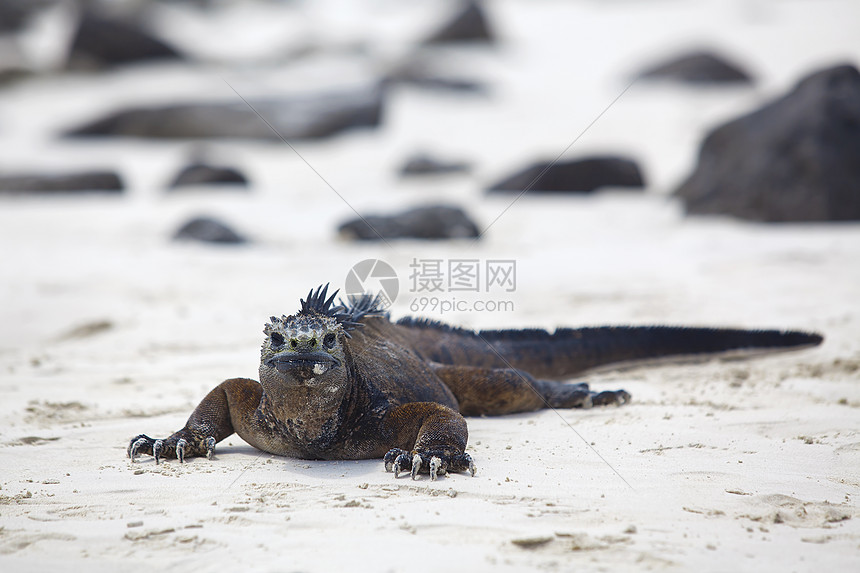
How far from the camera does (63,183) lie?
11.8 metres

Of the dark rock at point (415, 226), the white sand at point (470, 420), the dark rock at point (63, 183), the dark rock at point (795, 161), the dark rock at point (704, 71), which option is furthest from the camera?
the dark rock at point (704, 71)

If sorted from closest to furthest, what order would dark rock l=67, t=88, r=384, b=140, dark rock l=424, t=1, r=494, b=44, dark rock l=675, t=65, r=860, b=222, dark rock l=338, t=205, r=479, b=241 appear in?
dark rock l=675, t=65, r=860, b=222
dark rock l=338, t=205, r=479, b=241
dark rock l=67, t=88, r=384, b=140
dark rock l=424, t=1, r=494, b=44

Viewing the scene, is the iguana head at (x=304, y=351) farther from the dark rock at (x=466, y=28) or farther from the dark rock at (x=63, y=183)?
the dark rock at (x=466, y=28)

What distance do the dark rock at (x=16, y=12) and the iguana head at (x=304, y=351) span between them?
2714 cm

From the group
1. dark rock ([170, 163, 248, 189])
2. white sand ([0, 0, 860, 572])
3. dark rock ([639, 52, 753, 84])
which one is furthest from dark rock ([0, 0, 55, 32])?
dark rock ([639, 52, 753, 84])

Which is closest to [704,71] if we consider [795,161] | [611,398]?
[795,161]

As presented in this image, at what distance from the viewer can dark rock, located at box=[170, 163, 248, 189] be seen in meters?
11.8

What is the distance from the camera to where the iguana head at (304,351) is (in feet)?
10.8

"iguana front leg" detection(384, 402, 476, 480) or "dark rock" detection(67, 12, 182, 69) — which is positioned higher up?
"dark rock" detection(67, 12, 182, 69)

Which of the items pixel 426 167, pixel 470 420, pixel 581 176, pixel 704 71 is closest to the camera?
pixel 470 420

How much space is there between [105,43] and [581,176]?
14.8m

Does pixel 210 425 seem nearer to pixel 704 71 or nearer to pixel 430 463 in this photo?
pixel 430 463

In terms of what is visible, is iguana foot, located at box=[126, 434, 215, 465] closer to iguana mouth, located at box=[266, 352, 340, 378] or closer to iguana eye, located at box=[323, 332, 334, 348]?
iguana mouth, located at box=[266, 352, 340, 378]

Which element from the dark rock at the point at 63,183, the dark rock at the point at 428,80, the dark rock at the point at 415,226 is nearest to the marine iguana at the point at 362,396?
the dark rock at the point at 415,226
